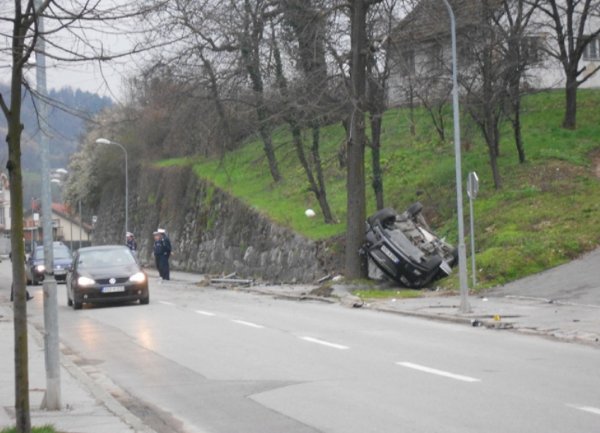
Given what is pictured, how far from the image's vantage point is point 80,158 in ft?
252

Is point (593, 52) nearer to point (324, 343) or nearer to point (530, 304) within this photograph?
point (530, 304)

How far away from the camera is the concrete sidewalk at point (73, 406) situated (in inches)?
359

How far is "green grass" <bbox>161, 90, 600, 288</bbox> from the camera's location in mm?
26781

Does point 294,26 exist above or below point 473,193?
above

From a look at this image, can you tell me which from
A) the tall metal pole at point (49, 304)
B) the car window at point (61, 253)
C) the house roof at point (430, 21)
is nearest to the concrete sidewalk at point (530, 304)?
the house roof at point (430, 21)

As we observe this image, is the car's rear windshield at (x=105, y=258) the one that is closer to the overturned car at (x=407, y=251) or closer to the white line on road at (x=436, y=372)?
the overturned car at (x=407, y=251)

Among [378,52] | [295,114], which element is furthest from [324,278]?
[378,52]

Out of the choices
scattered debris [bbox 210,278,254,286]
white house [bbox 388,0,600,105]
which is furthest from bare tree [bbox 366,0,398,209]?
scattered debris [bbox 210,278,254,286]

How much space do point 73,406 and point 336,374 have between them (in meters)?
3.49

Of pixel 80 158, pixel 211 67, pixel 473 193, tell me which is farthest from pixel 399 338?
pixel 80 158

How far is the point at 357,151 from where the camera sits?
27234 millimetres

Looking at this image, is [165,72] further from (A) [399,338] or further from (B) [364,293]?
(A) [399,338]

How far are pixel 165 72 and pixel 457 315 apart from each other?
16.9m

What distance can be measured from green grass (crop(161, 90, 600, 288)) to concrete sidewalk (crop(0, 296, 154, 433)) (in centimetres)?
1457
